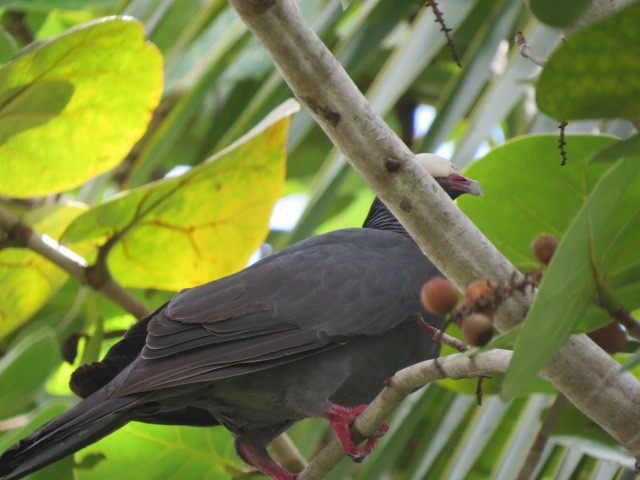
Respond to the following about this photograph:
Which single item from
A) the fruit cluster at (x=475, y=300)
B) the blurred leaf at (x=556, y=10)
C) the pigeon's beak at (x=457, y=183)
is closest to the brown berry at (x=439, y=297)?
the fruit cluster at (x=475, y=300)

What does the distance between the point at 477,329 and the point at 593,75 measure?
29 centimetres

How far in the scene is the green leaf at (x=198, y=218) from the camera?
2.02 m

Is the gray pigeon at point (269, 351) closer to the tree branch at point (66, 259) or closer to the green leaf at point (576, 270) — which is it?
the tree branch at point (66, 259)

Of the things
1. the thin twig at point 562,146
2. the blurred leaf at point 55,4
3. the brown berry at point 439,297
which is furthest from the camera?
the blurred leaf at point 55,4

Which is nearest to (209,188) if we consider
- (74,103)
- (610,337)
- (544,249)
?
(74,103)

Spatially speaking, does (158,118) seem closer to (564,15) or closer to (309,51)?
(309,51)

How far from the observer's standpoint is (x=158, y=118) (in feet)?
11.7

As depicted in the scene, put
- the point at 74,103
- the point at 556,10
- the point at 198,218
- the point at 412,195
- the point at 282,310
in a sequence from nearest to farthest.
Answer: the point at 556,10 < the point at 412,195 < the point at 74,103 < the point at 198,218 < the point at 282,310

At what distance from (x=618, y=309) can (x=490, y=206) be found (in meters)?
0.48

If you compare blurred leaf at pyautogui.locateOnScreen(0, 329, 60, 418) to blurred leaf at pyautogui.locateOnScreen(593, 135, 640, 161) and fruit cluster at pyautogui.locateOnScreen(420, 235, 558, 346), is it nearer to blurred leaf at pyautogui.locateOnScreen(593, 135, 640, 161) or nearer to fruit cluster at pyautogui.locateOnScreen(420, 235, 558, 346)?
fruit cluster at pyautogui.locateOnScreen(420, 235, 558, 346)

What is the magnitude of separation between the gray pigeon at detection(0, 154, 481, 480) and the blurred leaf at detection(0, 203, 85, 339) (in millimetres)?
210

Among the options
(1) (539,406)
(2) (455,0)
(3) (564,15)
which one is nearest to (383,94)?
(2) (455,0)

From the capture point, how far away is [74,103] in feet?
6.63

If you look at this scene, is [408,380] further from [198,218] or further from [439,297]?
[198,218]
